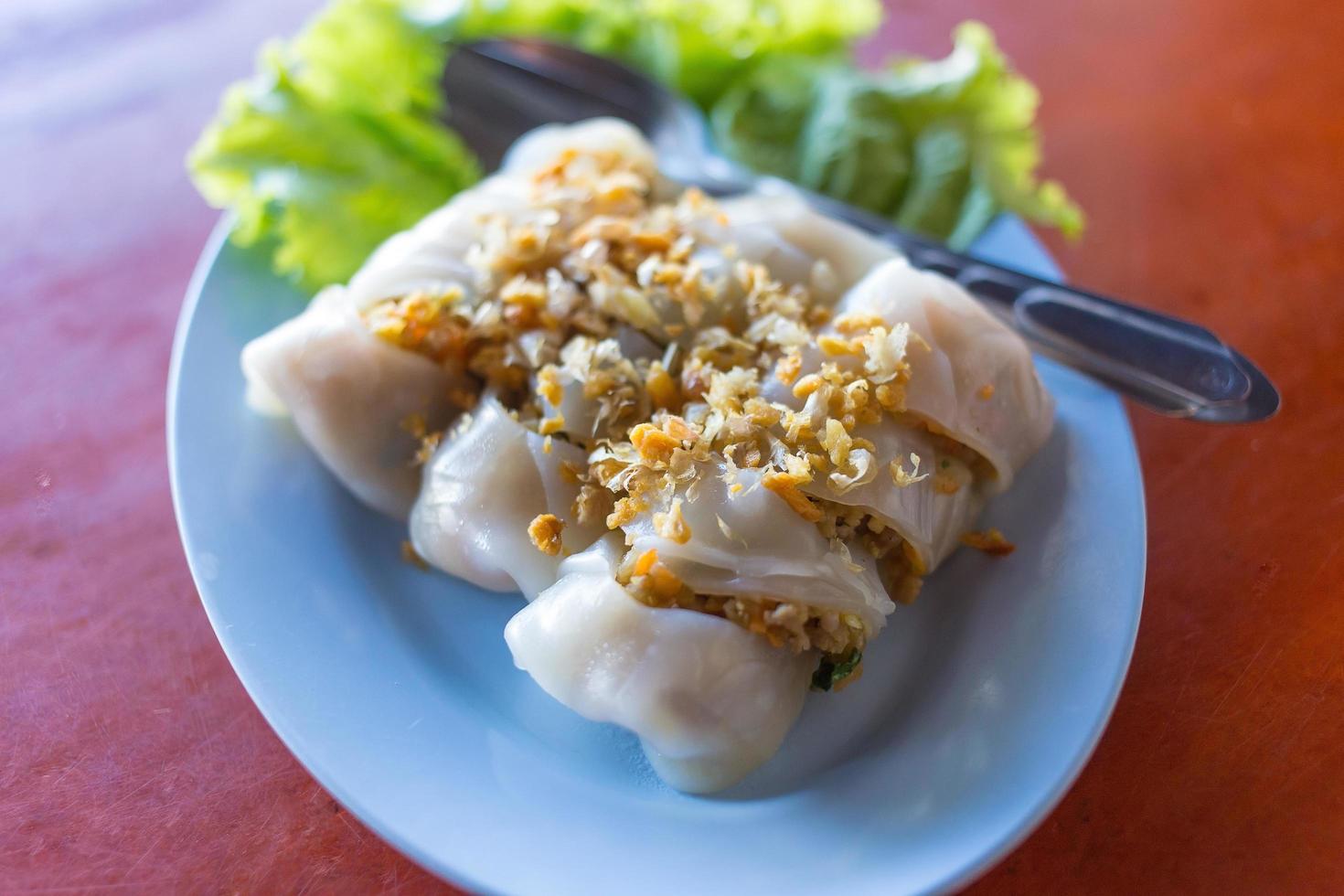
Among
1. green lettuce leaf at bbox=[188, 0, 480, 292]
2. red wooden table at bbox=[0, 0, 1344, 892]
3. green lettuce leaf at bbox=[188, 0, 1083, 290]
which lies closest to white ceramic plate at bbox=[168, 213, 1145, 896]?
red wooden table at bbox=[0, 0, 1344, 892]

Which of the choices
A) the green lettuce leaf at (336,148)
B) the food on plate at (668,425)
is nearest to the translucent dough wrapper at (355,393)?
the food on plate at (668,425)

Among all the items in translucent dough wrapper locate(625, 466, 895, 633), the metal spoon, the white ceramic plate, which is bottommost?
the white ceramic plate

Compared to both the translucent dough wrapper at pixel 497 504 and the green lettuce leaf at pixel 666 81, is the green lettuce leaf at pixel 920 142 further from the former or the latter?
the translucent dough wrapper at pixel 497 504

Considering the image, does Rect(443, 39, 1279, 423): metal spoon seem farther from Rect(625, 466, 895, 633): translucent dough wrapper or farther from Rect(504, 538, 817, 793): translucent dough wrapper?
Rect(504, 538, 817, 793): translucent dough wrapper

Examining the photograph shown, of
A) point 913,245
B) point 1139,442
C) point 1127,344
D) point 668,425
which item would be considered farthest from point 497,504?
point 1139,442

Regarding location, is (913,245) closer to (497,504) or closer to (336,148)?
(497,504)

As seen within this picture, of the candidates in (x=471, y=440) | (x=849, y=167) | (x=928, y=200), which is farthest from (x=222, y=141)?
(x=928, y=200)

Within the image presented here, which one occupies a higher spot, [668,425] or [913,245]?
[913,245]
